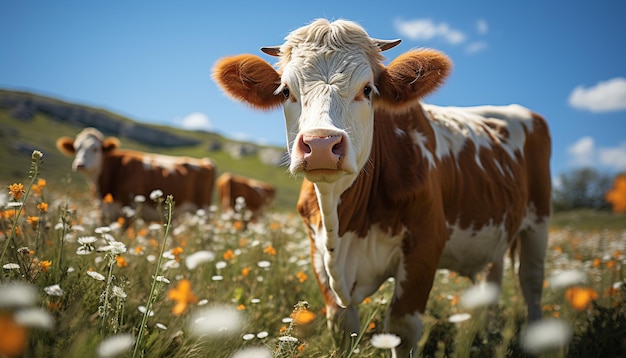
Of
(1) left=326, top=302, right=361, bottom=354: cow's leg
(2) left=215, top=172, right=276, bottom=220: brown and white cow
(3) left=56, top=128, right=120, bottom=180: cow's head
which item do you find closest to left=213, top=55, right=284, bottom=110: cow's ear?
(1) left=326, top=302, right=361, bottom=354: cow's leg

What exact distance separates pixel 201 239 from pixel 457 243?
312cm

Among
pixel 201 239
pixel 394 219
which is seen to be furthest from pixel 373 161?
pixel 201 239

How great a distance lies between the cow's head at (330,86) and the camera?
2.44 meters

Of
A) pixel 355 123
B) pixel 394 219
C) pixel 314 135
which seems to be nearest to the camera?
pixel 314 135

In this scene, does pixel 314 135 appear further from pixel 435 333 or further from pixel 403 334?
pixel 435 333

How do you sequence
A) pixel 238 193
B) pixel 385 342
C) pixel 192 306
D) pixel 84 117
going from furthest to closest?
1. pixel 84 117
2. pixel 238 193
3. pixel 192 306
4. pixel 385 342

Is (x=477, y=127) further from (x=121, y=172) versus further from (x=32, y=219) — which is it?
(x=121, y=172)

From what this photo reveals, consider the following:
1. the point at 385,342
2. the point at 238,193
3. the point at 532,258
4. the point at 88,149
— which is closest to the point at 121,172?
the point at 88,149

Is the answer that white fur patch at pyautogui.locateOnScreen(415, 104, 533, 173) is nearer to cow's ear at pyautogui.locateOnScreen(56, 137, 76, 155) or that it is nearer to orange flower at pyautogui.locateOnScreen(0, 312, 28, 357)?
orange flower at pyautogui.locateOnScreen(0, 312, 28, 357)

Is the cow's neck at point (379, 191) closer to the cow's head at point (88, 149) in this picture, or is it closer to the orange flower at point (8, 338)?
the orange flower at point (8, 338)

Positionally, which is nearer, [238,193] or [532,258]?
[532,258]

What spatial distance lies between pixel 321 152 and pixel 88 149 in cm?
982

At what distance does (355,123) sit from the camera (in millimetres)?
2805

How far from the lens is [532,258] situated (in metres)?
5.35
